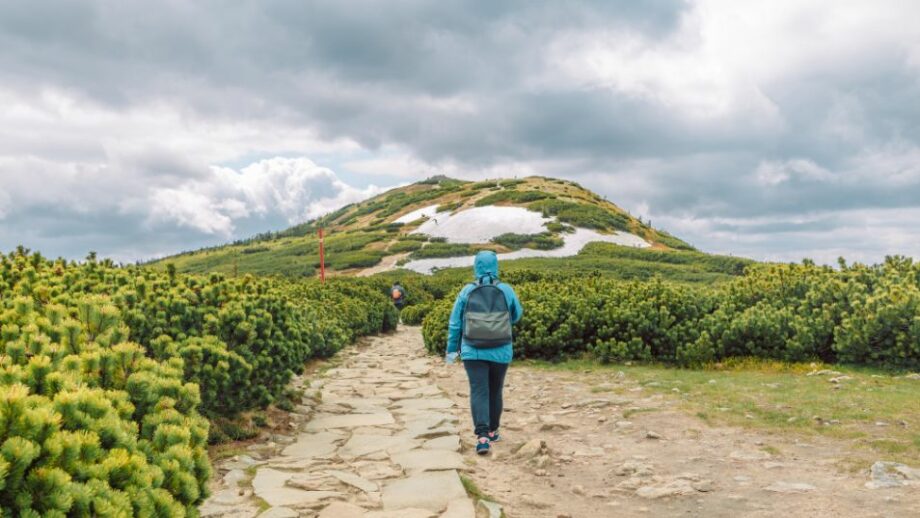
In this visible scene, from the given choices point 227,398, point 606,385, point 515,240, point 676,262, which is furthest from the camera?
point 515,240

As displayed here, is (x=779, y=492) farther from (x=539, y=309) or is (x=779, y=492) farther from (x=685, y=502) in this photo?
(x=539, y=309)

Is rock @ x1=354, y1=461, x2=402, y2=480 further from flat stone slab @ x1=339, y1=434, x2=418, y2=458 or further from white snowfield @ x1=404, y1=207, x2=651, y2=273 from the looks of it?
white snowfield @ x1=404, y1=207, x2=651, y2=273

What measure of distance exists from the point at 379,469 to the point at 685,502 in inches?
105

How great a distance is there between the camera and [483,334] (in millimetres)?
6504

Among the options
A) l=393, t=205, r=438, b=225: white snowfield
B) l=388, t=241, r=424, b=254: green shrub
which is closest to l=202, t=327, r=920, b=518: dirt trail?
l=388, t=241, r=424, b=254: green shrub

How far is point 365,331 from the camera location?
16.9 metres

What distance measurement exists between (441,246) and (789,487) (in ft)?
159

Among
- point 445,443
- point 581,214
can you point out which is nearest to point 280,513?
point 445,443

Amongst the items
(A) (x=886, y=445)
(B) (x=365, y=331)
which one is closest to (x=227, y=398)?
(A) (x=886, y=445)

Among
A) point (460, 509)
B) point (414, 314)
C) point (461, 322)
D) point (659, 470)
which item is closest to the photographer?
point (460, 509)

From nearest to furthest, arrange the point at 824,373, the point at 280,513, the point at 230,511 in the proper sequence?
1. the point at 280,513
2. the point at 230,511
3. the point at 824,373

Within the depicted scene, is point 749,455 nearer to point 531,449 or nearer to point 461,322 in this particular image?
point 531,449

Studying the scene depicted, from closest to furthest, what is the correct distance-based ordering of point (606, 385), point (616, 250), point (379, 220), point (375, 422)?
point (375, 422)
point (606, 385)
point (616, 250)
point (379, 220)

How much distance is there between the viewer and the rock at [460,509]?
188 inches
